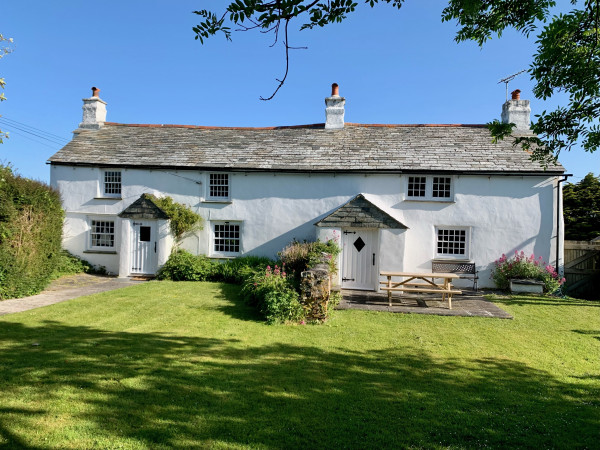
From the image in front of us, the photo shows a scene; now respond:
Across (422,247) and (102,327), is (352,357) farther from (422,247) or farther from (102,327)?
(422,247)

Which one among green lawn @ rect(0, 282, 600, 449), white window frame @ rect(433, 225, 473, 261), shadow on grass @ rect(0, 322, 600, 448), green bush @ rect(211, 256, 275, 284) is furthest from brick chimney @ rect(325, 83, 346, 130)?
shadow on grass @ rect(0, 322, 600, 448)

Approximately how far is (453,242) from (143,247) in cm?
1378

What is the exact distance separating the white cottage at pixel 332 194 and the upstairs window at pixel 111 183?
49 millimetres

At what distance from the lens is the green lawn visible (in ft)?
12.3

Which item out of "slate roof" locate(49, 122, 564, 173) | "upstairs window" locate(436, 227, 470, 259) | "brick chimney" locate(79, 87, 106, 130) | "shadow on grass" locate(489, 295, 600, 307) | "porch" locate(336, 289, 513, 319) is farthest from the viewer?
"brick chimney" locate(79, 87, 106, 130)

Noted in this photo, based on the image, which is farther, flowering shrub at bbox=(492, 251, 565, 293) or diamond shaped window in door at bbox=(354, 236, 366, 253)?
diamond shaped window in door at bbox=(354, 236, 366, 253)

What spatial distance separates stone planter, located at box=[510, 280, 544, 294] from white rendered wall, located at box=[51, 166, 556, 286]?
1.11 meters

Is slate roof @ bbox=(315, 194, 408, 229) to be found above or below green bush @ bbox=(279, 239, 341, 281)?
above

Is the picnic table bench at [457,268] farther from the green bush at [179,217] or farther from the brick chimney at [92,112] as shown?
the brick chimney at [92,112]

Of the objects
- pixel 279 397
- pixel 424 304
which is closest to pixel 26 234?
pixel 279 397

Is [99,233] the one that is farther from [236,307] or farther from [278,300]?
[278,300]

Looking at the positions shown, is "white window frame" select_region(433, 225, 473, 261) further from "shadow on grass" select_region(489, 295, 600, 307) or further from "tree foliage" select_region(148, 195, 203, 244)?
"tree foliage" select_region(148, 195, 203, 244)

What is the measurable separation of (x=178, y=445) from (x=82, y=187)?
16.2m

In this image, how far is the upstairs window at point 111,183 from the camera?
1603 centimetres
